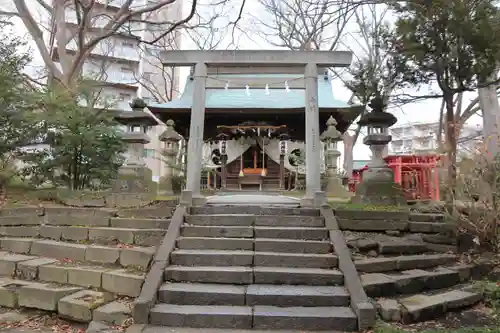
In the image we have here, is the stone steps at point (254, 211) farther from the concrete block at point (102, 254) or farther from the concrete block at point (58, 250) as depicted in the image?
the concrete block at point (58, 250)

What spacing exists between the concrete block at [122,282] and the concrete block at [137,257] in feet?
0.66

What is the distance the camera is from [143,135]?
8.11 m

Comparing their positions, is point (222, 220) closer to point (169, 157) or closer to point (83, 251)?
point (83, 251)

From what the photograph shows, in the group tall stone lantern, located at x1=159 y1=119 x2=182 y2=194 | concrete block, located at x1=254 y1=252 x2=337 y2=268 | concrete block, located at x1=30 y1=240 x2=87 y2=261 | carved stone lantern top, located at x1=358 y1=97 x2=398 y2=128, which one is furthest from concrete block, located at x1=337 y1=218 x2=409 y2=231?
tall stone lantern, located at x1=159 y1=119 x2=182 y2=194

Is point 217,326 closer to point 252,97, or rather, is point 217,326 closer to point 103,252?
point 103,252

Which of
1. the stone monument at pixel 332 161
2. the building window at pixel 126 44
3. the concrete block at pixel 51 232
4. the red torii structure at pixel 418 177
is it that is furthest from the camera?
the building window at pixel 126 44

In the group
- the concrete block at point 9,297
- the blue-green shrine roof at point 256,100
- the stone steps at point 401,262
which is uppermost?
the blue-green shrine roof at point 256,100

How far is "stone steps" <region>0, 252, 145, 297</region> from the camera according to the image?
451cm

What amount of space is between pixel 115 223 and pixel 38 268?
1.31 m

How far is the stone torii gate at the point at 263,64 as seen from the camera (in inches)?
254

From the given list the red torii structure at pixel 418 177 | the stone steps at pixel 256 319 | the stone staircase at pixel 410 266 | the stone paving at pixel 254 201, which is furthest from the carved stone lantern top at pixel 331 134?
the stone steps at pixel 256 319

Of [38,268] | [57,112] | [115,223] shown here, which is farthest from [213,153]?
[38,268]

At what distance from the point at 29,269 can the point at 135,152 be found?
3.58 m

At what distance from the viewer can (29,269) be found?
5.16m
